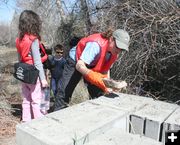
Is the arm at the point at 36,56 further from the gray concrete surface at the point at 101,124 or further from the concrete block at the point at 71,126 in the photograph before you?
the concrete block at the point at 71,126

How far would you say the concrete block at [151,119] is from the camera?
2250 mm

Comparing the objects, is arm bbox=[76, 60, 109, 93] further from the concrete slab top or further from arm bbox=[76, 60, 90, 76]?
the concrete slab top

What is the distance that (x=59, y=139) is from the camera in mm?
1886

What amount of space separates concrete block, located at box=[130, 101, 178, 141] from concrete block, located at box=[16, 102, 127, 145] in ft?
0.30

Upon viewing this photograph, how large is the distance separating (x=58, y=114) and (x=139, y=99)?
0.84 m

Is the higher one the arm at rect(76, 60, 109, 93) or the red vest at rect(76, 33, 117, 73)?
the red vest at rect(76, 33, 117, 73)

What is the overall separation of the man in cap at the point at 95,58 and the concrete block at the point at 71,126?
69 cm

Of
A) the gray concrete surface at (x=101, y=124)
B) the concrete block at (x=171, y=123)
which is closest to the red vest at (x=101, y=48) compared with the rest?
the gray concrete surface at (x=101, y=124)

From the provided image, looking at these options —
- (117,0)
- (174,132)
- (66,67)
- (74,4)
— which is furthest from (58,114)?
(74,4)

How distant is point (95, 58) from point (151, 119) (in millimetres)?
1368

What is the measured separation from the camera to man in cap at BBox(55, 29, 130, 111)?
126 inches

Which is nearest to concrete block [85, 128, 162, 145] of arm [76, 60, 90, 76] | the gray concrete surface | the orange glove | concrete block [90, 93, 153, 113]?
the gray concrete surface

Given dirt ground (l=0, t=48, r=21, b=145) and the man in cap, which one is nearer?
the man in cap

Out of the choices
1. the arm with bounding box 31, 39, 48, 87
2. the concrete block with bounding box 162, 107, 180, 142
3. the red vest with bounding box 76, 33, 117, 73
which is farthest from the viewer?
the arm with bounding box 31, 39, 48, 87
